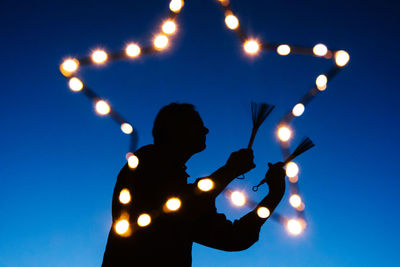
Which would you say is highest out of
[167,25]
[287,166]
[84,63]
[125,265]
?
[167,25]

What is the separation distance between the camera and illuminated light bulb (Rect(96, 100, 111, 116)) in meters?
1.45

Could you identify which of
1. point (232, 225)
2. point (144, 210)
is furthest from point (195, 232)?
point (144, 210)

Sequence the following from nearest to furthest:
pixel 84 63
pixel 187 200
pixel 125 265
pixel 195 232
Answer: pixel 125 265 < pixel 187 200 < pixel 195 232 < pixel 84 63

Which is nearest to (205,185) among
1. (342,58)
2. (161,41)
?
(161,41)

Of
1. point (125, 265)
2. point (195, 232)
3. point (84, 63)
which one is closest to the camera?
point (125, 265)

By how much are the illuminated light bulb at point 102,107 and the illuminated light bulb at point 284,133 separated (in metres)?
0.80

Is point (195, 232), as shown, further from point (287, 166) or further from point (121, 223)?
point (287, 166)

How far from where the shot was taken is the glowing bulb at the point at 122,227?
3.49 ft

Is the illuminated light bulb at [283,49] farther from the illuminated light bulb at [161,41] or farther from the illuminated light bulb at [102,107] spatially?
the illuminated light bulb at [102,107]

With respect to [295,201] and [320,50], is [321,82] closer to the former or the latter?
[320,50]

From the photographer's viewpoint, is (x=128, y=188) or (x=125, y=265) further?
(x=128, y=188)

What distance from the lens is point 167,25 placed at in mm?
1517

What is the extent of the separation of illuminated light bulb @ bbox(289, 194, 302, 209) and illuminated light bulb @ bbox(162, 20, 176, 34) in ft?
3.16

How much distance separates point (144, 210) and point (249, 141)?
0.50 metres
